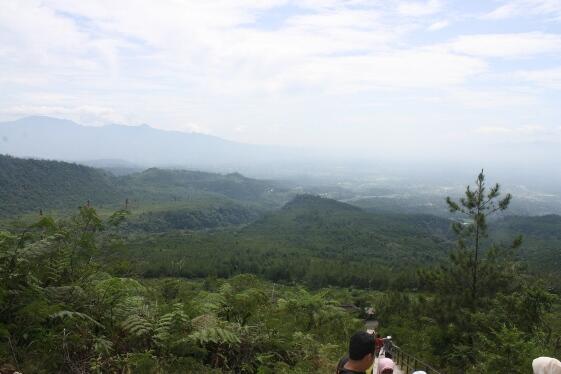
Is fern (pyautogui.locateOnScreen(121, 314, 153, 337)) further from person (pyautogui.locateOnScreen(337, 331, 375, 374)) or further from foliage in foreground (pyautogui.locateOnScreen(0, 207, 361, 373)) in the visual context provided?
person (pyautogui.locateOnScreen(337, 331, 375, 374))

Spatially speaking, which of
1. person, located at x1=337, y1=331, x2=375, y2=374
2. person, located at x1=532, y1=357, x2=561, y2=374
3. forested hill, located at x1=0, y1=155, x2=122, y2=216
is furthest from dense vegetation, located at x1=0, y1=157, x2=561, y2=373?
forested hill, located at x1=0, y1=155, x2=122, y2=216

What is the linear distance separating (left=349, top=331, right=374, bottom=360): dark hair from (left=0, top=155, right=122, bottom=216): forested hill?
119 m

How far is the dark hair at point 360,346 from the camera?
12.6ft

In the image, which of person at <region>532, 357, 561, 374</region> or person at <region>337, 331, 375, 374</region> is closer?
person at <region>337, 331, 375, 374</region>

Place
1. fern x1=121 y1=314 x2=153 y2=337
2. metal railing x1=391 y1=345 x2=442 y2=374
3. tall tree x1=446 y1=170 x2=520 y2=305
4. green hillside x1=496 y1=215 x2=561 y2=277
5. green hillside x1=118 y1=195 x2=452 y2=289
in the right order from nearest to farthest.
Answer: fern x1=121 y1=314 x2=153 y2=337, metal railing x1=391 y1=345 x2=442 y2=374, tall tree x1=446 y1=170 x2=520 y2=305, green hillside x1=118 y1=195 x2=452 y2=289, green hillside x1=496 y1=215 x2=561 y2=277

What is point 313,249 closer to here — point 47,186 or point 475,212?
point 475,212

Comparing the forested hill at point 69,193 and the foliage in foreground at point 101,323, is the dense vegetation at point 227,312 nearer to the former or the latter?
the foliage in foreground at point 101,323

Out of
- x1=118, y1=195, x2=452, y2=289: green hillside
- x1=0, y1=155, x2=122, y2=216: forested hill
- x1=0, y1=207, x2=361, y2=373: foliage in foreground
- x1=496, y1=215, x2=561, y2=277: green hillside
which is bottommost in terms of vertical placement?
x1=118, y1=195, x2=452, y2=289: green hillside

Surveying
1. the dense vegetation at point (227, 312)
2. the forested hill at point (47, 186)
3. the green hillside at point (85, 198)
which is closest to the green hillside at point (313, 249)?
the green hillside at point (85, 198)

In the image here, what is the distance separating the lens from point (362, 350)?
12.6ft

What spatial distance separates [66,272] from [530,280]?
15.0 m

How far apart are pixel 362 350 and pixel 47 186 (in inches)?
6226

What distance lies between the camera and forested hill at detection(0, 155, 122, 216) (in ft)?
403

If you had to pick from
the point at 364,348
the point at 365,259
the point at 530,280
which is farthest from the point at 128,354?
the point at 365,259
